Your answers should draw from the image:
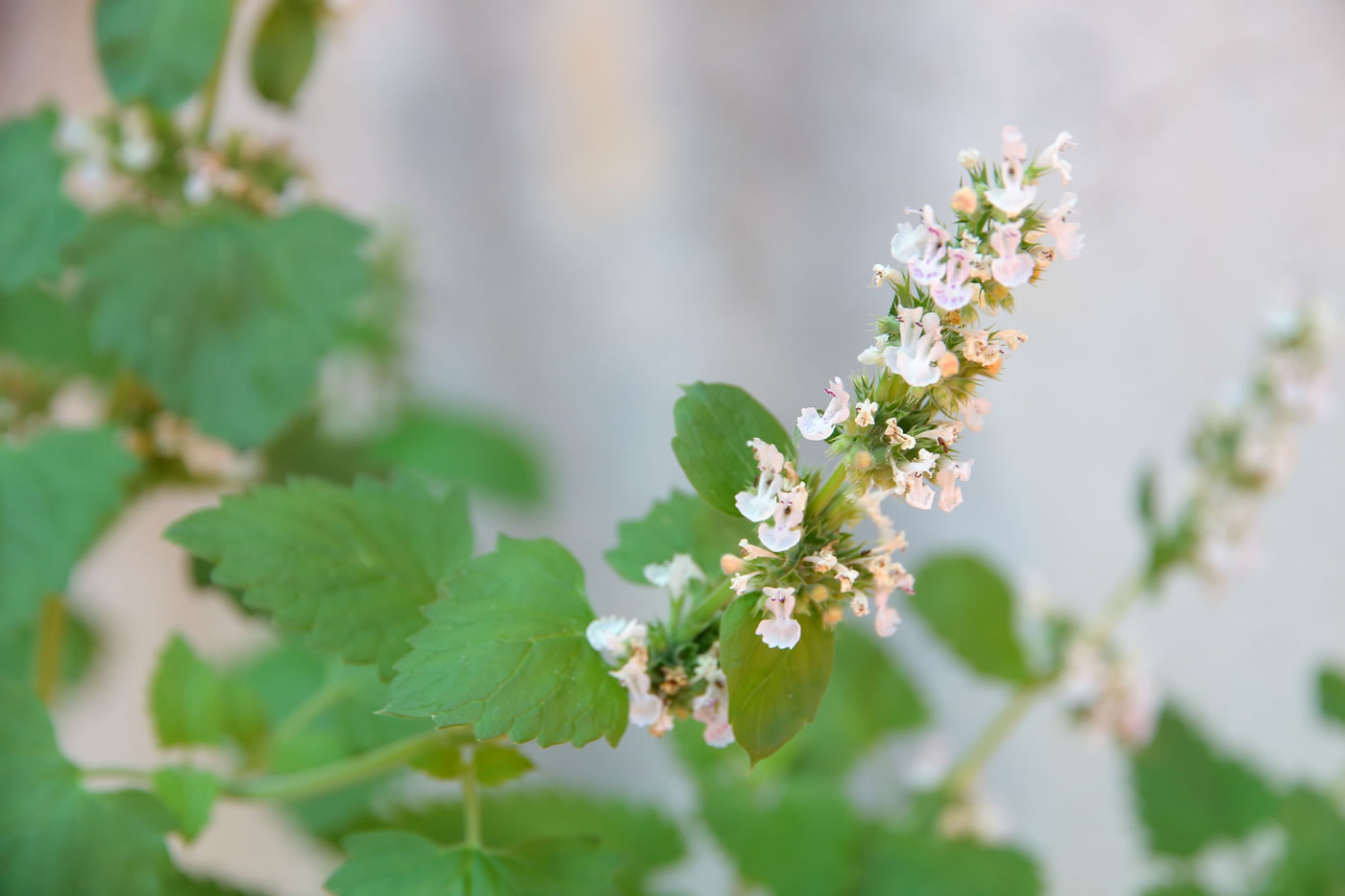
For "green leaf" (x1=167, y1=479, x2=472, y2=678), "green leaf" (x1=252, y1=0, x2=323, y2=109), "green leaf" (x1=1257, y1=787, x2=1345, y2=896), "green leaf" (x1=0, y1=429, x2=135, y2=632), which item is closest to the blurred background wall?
"green leaf" (x1=252, y1=0, x2=323, y2=109)

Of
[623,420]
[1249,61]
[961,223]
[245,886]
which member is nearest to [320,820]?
[245,886]

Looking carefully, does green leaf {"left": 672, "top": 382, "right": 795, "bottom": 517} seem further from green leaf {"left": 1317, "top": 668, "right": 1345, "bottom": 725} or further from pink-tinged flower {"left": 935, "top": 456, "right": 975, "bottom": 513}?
green leaf {"left": 1317, "top": 668, "right": 1345, "bottom": 725}

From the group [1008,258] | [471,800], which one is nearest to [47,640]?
[471,800]

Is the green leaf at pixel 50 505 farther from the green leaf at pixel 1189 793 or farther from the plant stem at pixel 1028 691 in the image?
the green leaf at pixel 1189 793

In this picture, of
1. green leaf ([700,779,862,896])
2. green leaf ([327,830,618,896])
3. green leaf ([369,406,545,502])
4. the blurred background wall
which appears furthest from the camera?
green leaf ([369,406,545,502])

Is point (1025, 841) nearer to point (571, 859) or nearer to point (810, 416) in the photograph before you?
point (571, 859)

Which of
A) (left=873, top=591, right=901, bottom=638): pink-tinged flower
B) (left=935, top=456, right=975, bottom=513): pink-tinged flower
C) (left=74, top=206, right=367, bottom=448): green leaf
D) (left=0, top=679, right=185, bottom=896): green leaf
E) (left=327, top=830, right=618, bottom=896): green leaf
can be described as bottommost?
(left=327, top=830, right=618, bottom=896): green leaf

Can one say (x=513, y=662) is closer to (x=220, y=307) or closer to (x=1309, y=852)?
(x=220, y=307)

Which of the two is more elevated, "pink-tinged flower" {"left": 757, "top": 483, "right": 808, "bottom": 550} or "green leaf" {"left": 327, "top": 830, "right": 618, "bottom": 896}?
"pink-tinged flower" {"left": 757, "top": 483, "right": 808, "bottom": 550}
